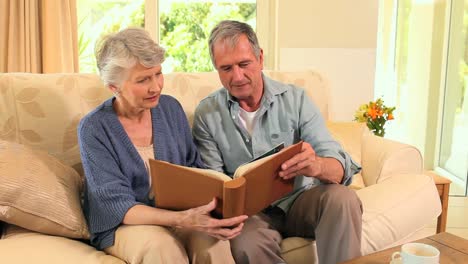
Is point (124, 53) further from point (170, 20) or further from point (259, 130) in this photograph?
point (170, 20)

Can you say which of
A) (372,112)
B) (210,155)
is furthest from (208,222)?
(372,112)

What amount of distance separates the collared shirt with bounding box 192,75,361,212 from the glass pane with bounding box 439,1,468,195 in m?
2.40

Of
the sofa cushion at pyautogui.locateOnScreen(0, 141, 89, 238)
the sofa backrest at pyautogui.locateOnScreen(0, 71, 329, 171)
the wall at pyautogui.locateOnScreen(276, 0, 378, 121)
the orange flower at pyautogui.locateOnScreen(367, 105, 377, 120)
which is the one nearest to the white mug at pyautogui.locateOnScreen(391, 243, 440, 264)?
the sofa cushion at pyautogui.locateOnScreen(0, 141, 89, 238)

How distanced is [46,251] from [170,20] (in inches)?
111

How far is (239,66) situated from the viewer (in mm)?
1632

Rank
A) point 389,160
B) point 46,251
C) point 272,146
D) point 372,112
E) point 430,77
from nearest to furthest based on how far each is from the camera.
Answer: point 46,251
point 272,146
point 389,160
point 372,112
point 430,77

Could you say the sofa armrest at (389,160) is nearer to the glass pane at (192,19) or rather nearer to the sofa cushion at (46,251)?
the sofa cushion at (46,251)

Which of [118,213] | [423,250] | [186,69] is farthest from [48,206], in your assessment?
[186,69]

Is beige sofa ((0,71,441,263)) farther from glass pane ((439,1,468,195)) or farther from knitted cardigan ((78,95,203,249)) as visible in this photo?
glass pane ((439,1,468,195))

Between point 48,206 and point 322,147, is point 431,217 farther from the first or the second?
point 48,206

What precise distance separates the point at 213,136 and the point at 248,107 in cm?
17

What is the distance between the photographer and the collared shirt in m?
1.69

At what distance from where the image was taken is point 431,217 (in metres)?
1.70

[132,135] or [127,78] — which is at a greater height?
[127,78]
